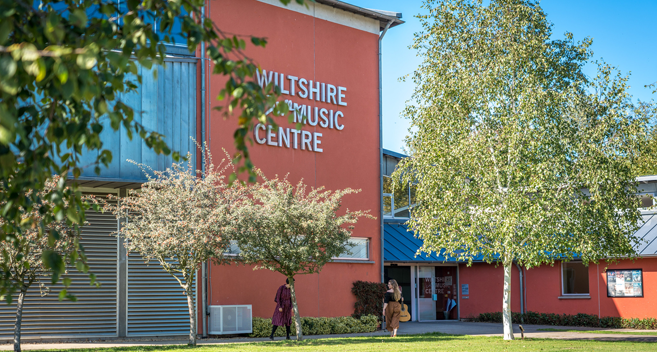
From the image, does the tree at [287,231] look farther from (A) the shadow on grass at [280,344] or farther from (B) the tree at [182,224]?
(A) the shadow on grass at [280,344]

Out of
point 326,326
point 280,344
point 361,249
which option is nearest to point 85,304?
point 280,344

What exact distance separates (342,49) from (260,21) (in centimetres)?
323

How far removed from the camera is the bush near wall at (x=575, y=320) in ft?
71.8

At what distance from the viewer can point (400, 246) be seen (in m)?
24.7

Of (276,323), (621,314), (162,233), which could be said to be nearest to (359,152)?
(276,323)

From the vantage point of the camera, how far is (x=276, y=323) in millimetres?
16156

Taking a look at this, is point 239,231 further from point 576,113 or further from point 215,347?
point 576,113

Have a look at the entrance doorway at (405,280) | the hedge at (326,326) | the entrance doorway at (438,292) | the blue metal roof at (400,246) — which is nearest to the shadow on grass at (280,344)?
the hedge at (326,326)

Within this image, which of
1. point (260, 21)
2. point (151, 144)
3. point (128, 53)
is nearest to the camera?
point (128, 53)

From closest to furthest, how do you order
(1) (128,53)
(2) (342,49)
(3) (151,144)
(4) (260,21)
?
(1) (128,53), (3) (151,144), (4) (260,21), (2) (342,49)

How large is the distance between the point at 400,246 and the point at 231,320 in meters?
9.70

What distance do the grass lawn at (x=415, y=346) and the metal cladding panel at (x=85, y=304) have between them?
293 centimetres

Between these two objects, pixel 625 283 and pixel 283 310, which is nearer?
pixel 283 310

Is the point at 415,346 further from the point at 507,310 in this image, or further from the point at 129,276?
the point at 129,276
